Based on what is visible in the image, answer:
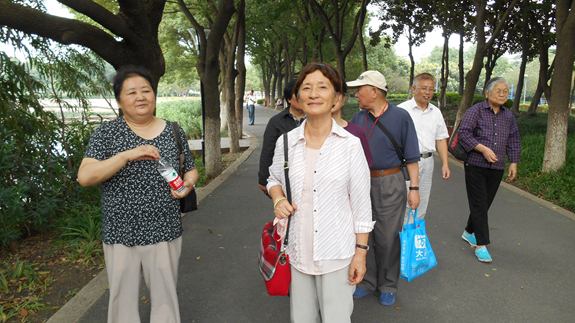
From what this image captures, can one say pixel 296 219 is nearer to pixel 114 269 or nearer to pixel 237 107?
pixel 114 269

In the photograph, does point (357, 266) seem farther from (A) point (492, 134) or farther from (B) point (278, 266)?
(A) point (492, 134)

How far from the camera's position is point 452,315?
10.9 ft

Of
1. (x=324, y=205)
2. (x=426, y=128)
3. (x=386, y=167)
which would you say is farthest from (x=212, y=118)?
(x=324, y=205)

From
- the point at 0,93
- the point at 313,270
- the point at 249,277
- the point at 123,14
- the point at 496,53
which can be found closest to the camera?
the point at 313,270

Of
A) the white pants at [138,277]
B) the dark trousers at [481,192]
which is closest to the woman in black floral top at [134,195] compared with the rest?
the white pants at [138,277]

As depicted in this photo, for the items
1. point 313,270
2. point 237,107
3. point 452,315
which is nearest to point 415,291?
point 452,315

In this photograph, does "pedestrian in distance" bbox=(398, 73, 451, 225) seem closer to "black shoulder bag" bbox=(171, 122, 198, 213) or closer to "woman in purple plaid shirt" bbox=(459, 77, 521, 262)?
"woman in purple plaid shirt" bbox=(459, 77, 521, 262)

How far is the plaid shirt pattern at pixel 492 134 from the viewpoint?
167 inches

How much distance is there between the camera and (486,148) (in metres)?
4.14

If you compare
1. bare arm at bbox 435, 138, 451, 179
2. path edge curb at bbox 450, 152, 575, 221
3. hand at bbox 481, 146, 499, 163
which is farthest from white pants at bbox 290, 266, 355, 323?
path edge curb at bbox 450, 152, 575, 221

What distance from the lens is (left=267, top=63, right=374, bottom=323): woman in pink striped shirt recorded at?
6.84ft

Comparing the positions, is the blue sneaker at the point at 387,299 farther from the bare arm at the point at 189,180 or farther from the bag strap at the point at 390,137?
the bare arm at the point at 189,180

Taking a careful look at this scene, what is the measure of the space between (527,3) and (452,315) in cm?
1478

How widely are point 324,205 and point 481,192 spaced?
9.62ft
